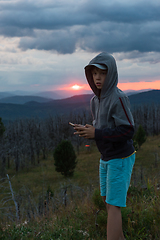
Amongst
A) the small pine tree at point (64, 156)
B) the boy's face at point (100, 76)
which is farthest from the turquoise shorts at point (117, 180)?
the small pine tree at point (64, 156)

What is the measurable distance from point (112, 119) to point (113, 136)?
21 centimetres

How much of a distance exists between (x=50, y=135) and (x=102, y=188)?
3934cm

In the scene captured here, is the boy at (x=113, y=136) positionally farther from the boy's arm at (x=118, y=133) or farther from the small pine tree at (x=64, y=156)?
the small pine tree at (x=64, y=156)

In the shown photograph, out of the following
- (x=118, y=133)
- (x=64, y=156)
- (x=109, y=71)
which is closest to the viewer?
(x=118, y=133)

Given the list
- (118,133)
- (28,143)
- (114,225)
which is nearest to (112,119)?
(118,133)

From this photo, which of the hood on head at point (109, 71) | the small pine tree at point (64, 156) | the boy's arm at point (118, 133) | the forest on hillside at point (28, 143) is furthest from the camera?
the forest on hillside at point (28, 143)

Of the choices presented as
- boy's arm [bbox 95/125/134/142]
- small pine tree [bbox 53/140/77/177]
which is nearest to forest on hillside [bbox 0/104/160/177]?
small pine tree [bbox 53/140/77/177]

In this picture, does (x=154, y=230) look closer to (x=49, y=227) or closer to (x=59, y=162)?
(x=49, y=227)

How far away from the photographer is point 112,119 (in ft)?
6.66

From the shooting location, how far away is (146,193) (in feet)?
12.2

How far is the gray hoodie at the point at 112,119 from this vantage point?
1.90 metres

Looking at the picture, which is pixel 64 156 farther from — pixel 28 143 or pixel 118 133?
pixel 118 133

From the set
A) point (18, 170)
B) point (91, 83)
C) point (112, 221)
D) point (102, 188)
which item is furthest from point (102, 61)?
point (18, 170)

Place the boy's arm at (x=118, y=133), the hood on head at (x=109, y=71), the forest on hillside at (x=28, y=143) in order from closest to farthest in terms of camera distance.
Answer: the boy's arm at (x=118, y=133) < the hood on head at (x=109, y=71) < the forest on hillside at (x=28, y=143)
